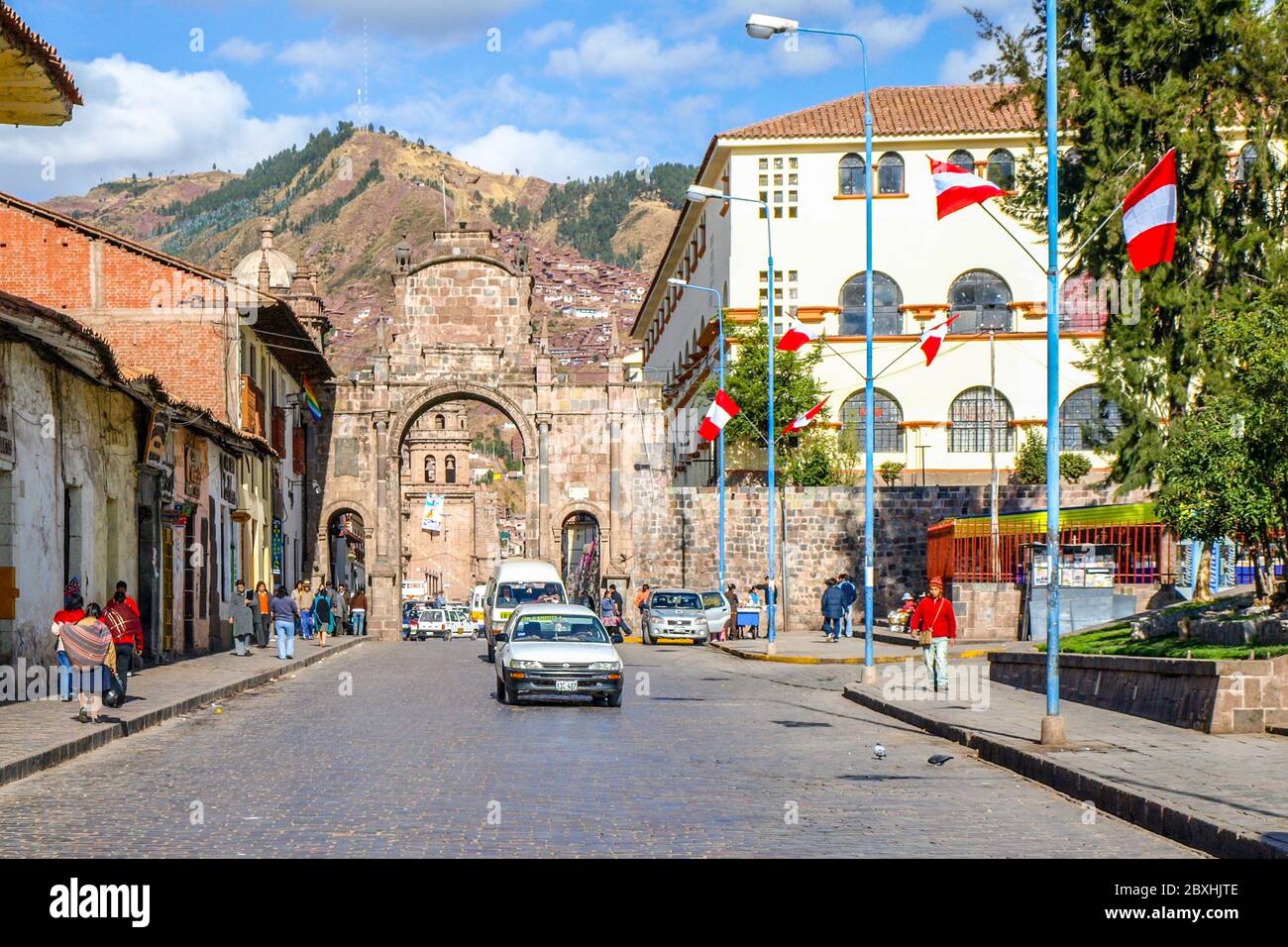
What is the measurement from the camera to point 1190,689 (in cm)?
1823

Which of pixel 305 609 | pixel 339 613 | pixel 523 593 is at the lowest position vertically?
pixel 339 613

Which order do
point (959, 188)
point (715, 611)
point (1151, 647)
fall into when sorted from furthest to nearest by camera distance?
point (715, 611) < point (1151, 647) < point (959, 188)

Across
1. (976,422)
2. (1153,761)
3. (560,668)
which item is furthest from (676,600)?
(1153,761)

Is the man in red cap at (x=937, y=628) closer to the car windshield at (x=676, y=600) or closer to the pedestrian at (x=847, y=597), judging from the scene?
the pedestrian at (x=847, y=597)

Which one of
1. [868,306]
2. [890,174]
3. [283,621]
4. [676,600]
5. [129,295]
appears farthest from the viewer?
[890,174]

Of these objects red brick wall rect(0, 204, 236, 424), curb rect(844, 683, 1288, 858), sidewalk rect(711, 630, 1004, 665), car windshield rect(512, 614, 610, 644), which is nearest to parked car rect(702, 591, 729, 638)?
sidewalk rect(711, 630, 1004, 665)

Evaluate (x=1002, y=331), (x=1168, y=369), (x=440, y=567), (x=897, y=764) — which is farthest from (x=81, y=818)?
(x=440, y=567)

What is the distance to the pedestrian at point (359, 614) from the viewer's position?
58.2 metres

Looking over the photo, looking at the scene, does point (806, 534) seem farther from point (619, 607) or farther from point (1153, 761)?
point (1153, 761)

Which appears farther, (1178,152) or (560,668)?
(1178,152)

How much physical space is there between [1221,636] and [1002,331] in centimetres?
4084

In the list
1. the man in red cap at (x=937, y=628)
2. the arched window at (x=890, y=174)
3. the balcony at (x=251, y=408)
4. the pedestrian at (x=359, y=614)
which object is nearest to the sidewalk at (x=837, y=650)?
the man in red cap at (x=937, y=628)

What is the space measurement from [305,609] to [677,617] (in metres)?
12.8
